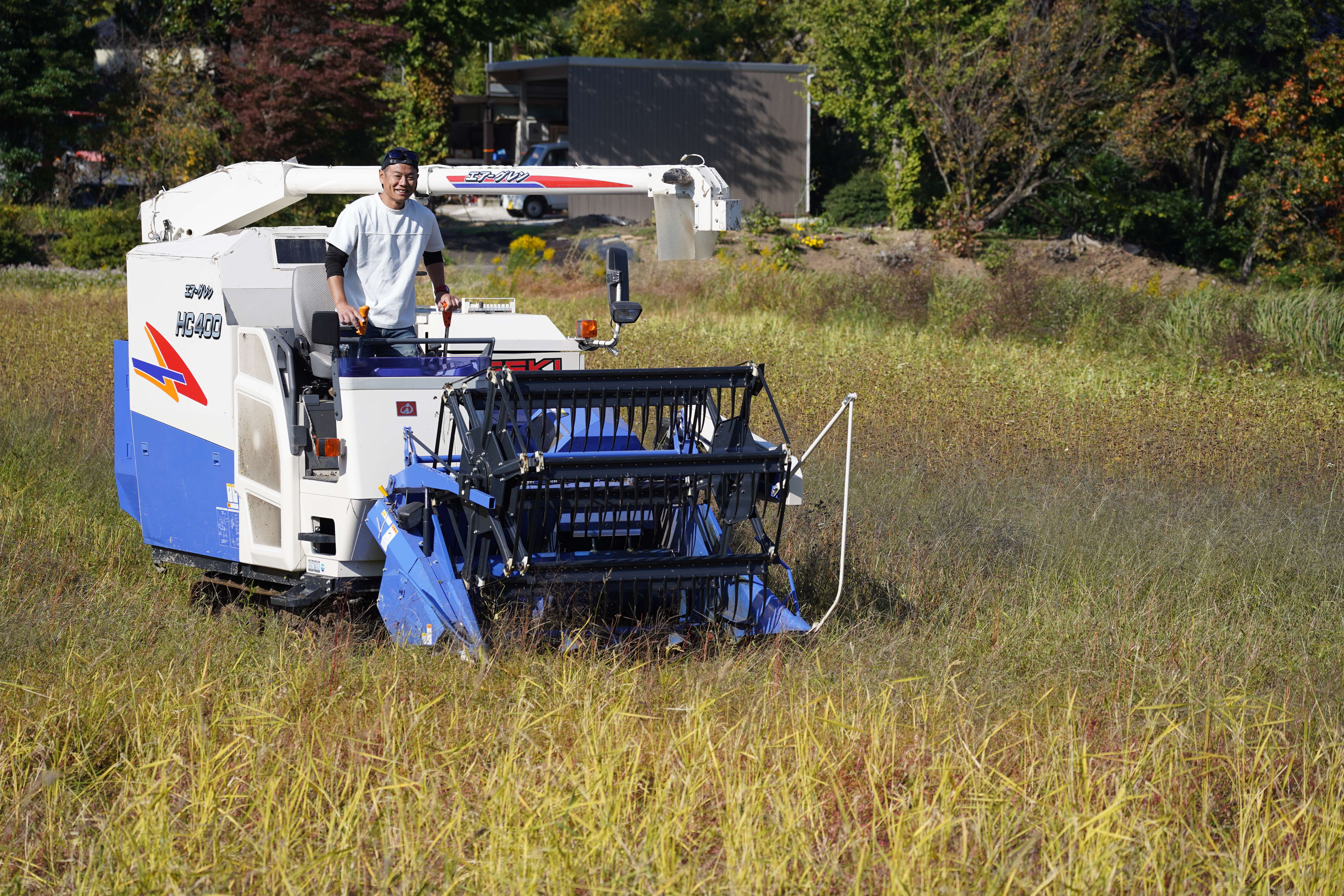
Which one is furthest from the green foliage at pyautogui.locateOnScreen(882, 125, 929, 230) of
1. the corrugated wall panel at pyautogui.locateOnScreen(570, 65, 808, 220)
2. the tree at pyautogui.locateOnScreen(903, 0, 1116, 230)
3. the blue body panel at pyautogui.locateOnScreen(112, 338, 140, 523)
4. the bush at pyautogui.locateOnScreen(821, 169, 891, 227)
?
the blue body panel at pyautogui.locateOnScreen(112, 338, 140, 523)

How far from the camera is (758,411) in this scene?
1159 cm

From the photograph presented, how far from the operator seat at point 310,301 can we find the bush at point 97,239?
19.3 metres

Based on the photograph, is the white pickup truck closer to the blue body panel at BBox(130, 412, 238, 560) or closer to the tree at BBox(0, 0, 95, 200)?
the tree at BBox(0, 0, 95, 200)

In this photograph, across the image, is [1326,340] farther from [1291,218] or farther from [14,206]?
[14,206]

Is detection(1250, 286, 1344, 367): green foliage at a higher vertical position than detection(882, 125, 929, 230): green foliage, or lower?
lower

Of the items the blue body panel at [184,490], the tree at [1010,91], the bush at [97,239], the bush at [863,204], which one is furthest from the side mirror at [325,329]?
the bush at [863,204]

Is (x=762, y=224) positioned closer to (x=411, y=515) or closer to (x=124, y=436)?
(x=124, y=436)

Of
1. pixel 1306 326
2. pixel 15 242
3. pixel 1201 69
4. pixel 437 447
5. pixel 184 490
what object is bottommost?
pixel 184 490

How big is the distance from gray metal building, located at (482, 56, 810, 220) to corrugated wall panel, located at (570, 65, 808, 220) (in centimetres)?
2

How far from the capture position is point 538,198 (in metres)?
35.2

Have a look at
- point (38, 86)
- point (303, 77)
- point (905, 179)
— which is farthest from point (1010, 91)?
point (38, 86)

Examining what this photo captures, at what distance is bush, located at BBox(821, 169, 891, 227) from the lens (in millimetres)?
31719

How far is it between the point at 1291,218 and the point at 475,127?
1182 inches

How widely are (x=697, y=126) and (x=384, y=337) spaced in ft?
93.5
